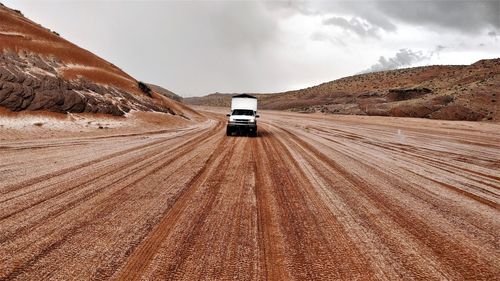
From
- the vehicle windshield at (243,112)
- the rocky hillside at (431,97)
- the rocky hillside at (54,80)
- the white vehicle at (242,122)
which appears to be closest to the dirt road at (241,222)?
the white vehicle at (242,122)

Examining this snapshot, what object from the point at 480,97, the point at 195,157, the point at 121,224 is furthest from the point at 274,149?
the point at 480,97

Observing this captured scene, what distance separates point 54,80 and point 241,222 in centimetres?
2971

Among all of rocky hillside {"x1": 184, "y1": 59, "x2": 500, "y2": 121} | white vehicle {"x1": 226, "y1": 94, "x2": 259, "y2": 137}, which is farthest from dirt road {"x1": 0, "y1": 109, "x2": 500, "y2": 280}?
rocky hillside {"x1": 184, "y1": 59, "x2": 500, "y2": 121}

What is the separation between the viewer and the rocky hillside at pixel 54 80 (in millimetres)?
27016

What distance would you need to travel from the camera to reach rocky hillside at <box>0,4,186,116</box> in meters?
27.0

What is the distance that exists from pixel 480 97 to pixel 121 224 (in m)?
65.2

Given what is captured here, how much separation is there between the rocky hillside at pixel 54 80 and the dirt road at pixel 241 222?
17630 millimetres

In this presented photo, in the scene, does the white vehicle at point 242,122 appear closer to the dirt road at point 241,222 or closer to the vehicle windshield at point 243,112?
the vehicle windshield at point 243,112

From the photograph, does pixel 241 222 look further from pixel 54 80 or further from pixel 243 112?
pixel 54 80

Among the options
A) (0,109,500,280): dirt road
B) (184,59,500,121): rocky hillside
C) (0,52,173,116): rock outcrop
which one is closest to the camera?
(0,109,500,280): dirt road

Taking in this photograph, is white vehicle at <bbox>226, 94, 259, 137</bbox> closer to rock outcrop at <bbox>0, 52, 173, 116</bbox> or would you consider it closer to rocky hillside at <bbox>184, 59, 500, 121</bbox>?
rock outcrop at <bbox>0, 52, 173, 116</bbox>

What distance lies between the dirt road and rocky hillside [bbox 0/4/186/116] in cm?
1763

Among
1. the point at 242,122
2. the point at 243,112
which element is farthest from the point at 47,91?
the point at 242,122

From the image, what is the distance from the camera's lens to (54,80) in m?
30.3
